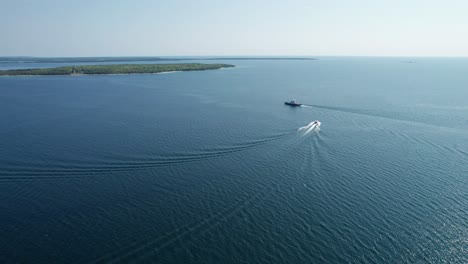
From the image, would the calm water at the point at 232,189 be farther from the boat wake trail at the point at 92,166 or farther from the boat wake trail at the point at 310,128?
the boat wake trail at the point at 310,128

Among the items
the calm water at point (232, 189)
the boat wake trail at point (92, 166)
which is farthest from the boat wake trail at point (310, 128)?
the boat wake trail at point (92, 166)

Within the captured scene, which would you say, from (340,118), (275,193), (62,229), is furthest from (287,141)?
(62,229)

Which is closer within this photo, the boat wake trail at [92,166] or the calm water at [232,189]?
the calm water at [232,189]

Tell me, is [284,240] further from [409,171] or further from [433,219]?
[409,171]

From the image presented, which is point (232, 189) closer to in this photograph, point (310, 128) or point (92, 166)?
point (92, 166)

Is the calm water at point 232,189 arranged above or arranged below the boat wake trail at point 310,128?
below

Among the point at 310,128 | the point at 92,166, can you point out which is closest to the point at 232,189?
the point at 92,166
